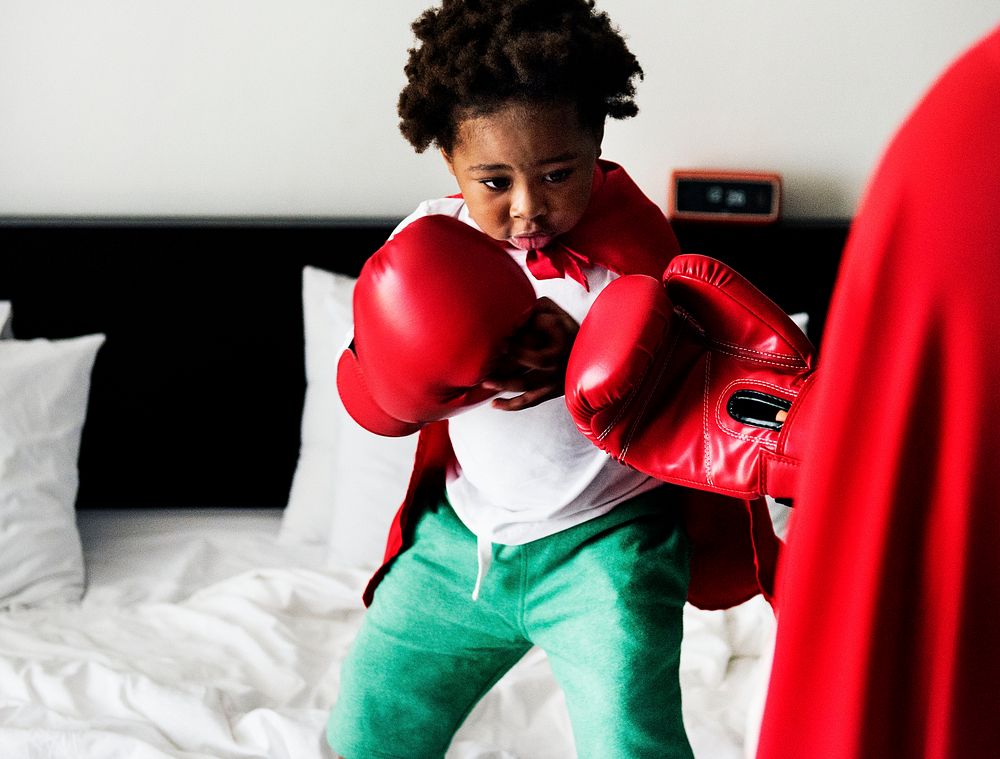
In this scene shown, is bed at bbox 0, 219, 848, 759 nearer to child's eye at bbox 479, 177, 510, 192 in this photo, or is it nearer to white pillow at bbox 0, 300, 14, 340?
white pillow at bbox 0, 300, 14, 340

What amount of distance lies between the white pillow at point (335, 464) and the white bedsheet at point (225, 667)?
0.17 ft

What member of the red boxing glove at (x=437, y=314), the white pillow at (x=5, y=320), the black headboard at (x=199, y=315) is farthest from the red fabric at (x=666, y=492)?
the white pillow at (x=5, y=320)

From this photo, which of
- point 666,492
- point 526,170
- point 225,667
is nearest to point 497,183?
point 526,170

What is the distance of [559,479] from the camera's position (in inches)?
38.8

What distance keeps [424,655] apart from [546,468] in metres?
0.22

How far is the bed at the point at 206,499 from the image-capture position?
1.33m

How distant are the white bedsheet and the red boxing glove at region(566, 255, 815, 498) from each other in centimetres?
52

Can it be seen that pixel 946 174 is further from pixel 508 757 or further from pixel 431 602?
pixel 508 757

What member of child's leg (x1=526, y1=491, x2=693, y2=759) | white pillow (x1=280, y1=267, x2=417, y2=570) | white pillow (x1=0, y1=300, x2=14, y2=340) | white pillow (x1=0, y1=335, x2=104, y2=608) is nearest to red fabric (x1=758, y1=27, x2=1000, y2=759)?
child's leg (x1=526, y1=491, x2=693, y2=759)

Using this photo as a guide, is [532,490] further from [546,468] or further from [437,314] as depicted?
[437,314]

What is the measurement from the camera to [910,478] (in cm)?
51

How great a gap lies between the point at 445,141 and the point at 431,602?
0.44 m

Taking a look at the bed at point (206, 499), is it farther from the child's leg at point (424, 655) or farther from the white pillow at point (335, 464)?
the child's leg at point (424, 655)

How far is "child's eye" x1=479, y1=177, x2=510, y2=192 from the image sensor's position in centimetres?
90
